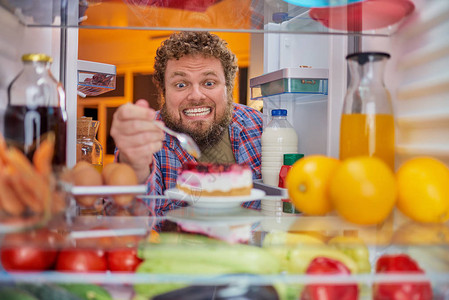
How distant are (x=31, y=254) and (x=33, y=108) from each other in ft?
0.81

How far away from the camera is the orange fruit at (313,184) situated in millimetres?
727

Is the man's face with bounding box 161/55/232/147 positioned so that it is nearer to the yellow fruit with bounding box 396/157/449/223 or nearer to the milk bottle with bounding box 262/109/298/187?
the milk bottle with bounding box 262/109/298/187

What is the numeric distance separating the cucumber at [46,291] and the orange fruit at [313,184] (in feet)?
1.30

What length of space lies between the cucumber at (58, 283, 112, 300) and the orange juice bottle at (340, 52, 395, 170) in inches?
19.1

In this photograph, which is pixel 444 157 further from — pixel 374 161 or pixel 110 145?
pixel 110 145

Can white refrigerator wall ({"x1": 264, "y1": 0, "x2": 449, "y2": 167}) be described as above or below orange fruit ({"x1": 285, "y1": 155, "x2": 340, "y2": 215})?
above

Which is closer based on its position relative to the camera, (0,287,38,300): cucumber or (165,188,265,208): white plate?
(0,287,38,300): cucumber

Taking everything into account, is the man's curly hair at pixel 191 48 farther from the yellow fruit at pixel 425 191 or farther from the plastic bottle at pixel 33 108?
the yellow fruit at pixel 425 191

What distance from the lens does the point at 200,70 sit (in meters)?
2.33

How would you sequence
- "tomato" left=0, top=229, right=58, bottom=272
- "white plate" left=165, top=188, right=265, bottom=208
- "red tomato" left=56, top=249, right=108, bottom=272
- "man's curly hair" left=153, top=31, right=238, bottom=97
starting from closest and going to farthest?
"tomato" left=0, top=229, right=58, bottom=272 < "red tomato" left=56, top=249, right=108, bottom=272 < "white plate" left=165, top=188, right=265, bottom=208 < "man's curly hair" left=153, top=31, right=238, bottom=97

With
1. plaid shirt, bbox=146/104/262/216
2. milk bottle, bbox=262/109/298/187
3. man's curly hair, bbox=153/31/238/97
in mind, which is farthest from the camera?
man's curly hair, bbox=153/31/238/97

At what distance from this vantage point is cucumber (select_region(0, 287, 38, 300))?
60 cm

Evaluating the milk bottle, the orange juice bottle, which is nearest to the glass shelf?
the orange juice bottle

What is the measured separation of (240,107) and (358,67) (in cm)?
197
